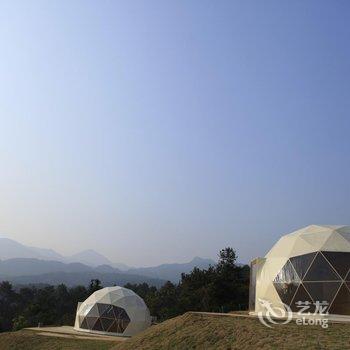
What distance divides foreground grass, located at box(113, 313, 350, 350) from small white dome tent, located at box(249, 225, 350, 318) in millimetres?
4523

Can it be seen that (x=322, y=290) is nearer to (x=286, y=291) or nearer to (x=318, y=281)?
(x=318, y=281)

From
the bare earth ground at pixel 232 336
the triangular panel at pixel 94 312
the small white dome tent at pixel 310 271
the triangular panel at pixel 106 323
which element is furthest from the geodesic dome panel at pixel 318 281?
the triangular panel at pixel 94 312

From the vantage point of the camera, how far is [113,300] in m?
37.6

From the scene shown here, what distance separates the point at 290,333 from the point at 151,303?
5886 centimetres

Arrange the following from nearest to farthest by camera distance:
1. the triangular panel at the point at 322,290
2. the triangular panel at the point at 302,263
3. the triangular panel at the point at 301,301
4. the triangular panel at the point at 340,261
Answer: the triangular panel at the point at 322,290, the triangular panel at the point at 301,301, the triangular panel at the point at 340,261, the triangular panel at the point at 302,263

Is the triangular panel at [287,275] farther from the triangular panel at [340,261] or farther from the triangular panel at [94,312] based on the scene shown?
the triangular panel at [94,312]

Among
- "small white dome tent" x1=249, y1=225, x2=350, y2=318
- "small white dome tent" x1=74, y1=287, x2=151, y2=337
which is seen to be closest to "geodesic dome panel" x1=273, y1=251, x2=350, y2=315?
"small white dome tent" x1=249, y1=225, x2=350, y2=318

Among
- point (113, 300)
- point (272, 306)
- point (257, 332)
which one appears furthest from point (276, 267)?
point (113, 300)

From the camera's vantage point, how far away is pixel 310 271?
2330 centimetres

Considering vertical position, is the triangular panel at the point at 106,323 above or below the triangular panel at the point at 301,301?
below

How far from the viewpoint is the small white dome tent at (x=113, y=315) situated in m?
35.9
